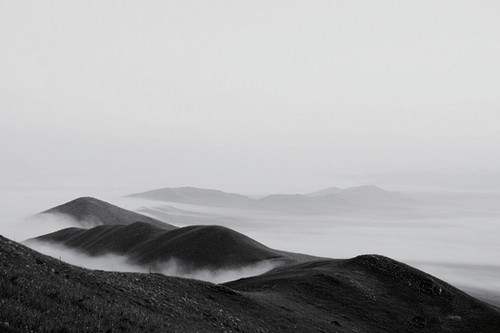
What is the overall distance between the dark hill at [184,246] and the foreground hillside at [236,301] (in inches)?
1699

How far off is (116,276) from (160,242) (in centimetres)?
11512

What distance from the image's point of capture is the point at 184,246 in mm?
144250

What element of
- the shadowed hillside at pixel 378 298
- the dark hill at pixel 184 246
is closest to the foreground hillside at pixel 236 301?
the shadowed hillside at pixel 378 298

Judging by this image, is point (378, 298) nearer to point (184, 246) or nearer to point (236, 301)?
point (236, 301)

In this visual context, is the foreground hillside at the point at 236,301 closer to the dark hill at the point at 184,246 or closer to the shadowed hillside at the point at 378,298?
the shadowed hillside at the point at 378,298

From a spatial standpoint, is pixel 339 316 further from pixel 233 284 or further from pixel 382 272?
pixel 382 272

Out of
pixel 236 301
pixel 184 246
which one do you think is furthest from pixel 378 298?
pixel 184 246

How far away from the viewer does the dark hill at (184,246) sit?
431 ft

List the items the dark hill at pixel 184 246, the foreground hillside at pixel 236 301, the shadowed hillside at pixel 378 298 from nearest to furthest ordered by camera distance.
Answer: the foreground hillside at pixel 236 301 → the shadowed hillside at pixel 378 298 → the dark hill at pixel 184 246

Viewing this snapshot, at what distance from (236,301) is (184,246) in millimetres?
99457

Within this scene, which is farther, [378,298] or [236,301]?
[378,298]

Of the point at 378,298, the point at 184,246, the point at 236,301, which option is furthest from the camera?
the point at 184,246

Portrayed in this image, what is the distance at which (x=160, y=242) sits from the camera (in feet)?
502

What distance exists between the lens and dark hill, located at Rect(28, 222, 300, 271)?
13125 centimetres
